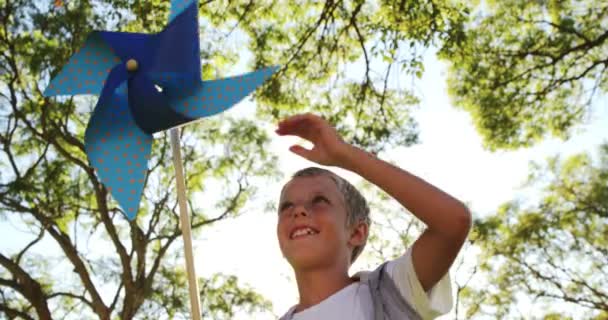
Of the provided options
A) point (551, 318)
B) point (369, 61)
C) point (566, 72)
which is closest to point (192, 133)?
point (369, 61)

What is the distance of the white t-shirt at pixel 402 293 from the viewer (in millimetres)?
2031

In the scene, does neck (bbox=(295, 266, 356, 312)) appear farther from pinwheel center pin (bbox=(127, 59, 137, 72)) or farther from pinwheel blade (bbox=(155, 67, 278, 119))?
pinwheel center pin (bbox=(127, 59, 137, 72))

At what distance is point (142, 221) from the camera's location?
10.5 metres

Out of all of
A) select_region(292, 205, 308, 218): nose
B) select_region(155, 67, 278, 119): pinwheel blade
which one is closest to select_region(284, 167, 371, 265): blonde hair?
select_region(292, 205, 308, 218): nose

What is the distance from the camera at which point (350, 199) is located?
2424 millimetres

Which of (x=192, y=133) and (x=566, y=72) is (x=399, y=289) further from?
(x=192, y=133)

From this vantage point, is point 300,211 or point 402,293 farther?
point 300,211

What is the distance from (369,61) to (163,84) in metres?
4.92

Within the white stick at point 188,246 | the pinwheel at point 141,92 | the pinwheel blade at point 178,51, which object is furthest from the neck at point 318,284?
the pinwheel blade at point 178,51

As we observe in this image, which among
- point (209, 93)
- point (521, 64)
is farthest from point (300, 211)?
point (521, 64)

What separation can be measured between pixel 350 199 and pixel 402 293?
0.45 m

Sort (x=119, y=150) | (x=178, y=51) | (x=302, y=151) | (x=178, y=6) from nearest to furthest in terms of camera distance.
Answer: (x=302, y=151) < (x=119, y=150) < (x=178, y=51) < (x=178, y=6)

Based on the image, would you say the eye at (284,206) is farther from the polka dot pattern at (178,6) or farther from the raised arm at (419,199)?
the polka dot pattern at (178,6)

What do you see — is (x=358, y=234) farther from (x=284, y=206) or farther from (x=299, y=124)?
(x=299, y=124)
